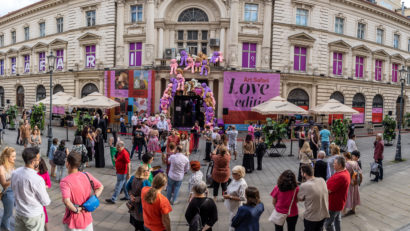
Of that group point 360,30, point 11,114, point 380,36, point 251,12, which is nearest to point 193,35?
point 251,12

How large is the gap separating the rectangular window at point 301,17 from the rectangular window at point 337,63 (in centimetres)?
473

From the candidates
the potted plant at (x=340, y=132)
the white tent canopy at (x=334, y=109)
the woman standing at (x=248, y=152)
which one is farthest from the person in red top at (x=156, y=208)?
the white tent canopy at (x=334, y=109)

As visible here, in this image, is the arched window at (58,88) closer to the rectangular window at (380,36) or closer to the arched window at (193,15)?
the arched window at (193,15)

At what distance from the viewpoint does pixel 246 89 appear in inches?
913

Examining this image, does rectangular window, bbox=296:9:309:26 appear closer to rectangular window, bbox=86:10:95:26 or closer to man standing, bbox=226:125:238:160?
man standing, bbox=226:125:238:160

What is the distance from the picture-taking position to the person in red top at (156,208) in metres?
4.19

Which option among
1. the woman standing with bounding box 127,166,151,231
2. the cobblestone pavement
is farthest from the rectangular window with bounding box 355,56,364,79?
the woman standing with bounding box 127,166,151,231

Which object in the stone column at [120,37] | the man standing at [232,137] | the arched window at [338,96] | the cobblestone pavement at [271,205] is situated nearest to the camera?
the cobblestone pavement at [271,205]

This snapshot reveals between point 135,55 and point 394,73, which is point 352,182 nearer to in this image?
point 135,55

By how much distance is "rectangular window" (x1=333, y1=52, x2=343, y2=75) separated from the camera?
87.2 ft

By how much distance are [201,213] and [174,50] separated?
68.0 feet

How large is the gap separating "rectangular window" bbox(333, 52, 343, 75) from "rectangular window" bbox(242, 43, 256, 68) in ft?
29.1

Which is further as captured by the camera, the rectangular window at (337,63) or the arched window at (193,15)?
the rectangular window at (337,63)

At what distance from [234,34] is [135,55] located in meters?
9.50
